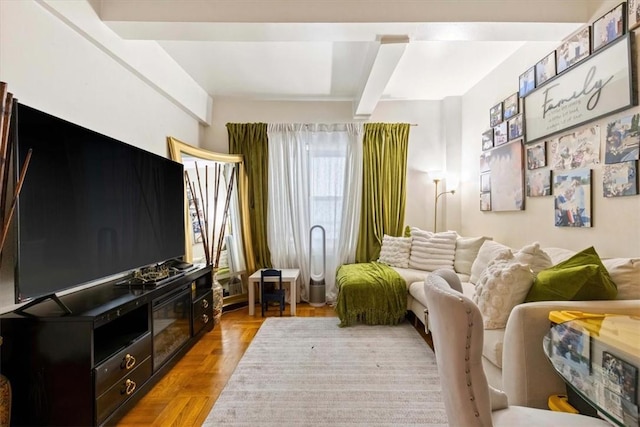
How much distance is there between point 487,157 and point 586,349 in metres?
2.53

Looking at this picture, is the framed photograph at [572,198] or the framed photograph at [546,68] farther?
the framed photograph at [546,68]

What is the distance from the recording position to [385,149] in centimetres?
379

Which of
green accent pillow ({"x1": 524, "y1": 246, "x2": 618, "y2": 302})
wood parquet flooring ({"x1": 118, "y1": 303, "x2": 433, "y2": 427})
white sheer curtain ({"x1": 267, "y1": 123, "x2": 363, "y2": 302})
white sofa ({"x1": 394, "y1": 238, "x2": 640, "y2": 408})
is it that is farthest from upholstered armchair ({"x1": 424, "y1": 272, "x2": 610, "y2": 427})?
white sheer curtain ({"x1": 267, "y1": 123, "x2": 363, "y2": 302})

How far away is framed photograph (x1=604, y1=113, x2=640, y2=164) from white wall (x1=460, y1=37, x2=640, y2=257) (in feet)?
0.17

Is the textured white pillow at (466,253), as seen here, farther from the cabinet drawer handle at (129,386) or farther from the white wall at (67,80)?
the white wall at (67,80)

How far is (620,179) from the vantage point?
1.75 meters

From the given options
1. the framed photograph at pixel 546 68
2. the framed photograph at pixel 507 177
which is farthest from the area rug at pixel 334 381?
the framed photograph at pixel 546 68

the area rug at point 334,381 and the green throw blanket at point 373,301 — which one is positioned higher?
the green throw blanket at point 373,301

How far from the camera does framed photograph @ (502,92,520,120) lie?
8.82ft

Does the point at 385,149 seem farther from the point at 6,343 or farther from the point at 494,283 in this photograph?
the point at 6,343

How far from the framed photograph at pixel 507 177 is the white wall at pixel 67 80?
3.40 meters

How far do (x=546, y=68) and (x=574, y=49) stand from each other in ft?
0.85

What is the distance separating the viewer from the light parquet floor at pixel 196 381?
163 cm

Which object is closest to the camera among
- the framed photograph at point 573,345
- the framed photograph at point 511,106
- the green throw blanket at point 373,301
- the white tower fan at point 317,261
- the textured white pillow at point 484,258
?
the framed photograph at point 573,345
